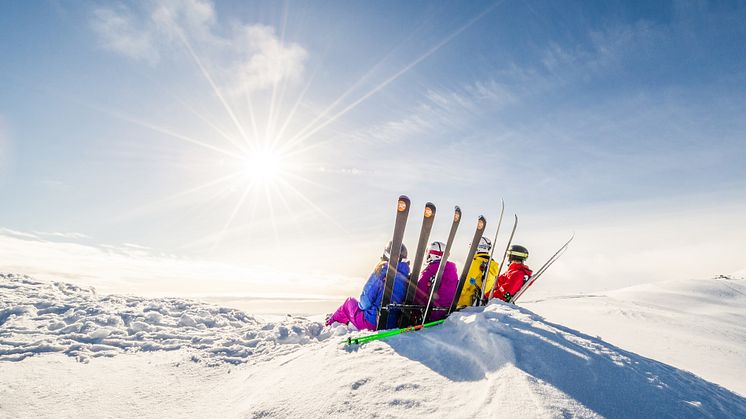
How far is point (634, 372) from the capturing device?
8.63 feet

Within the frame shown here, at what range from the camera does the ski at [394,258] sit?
506 cm

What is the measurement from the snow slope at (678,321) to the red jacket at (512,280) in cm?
137

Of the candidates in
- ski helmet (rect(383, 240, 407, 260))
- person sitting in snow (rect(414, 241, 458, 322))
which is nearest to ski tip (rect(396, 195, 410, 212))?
ski helmet (rect(383, 240, 407, 260))

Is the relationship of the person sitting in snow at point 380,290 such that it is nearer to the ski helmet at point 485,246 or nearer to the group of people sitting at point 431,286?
the group of people sitting at point 431,286

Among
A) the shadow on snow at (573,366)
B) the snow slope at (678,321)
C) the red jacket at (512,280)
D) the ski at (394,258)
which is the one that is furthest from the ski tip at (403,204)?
the snow slope at (678,321)

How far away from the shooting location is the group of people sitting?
5.74 m

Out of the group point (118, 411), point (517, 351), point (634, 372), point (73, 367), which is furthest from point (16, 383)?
point (634, 372)

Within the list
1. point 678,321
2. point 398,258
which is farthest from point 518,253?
point 678,321

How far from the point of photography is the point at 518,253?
293 inches

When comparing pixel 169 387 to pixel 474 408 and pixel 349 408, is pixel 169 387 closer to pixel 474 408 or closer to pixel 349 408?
pixel 349 408

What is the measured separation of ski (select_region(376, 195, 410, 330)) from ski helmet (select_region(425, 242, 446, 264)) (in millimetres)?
1035

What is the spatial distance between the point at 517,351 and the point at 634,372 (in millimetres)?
851

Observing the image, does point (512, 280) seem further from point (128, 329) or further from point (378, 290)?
point (128, 329)

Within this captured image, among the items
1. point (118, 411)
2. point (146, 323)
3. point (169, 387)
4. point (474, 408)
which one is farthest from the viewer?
point (146, 323)
